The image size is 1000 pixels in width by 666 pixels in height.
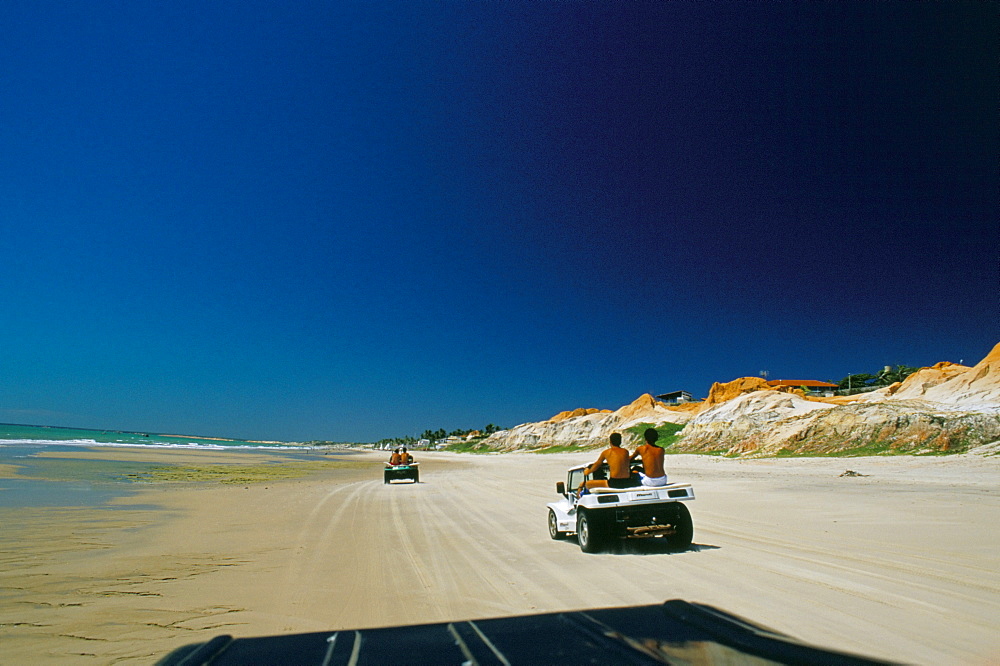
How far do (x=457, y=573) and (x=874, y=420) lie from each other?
38.4 metres

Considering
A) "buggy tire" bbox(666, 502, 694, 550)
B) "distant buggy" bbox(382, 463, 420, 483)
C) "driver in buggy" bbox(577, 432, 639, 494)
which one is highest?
"driver in buggy" bbox(577, 432, 639, 494)

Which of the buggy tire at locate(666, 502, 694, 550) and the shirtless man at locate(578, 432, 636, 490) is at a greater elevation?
the shirtless man at locate(578, 432, 636, 490)

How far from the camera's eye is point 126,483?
22.7 meters

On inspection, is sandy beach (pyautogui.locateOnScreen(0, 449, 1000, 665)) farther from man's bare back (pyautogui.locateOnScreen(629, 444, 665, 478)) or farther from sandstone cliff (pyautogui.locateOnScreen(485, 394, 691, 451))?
sandstone cliff (pyautogui.locateOnScreen(485, 394, 691, 451))

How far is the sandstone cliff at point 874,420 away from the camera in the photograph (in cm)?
3231

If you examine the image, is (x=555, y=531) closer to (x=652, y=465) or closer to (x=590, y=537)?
(x=590, y=537)

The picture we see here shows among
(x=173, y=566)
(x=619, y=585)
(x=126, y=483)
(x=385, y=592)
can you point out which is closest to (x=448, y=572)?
(x=385, y=592)

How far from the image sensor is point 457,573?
7.95 m

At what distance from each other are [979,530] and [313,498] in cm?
1858

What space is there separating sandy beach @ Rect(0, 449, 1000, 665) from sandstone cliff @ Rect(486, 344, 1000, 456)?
20478mm

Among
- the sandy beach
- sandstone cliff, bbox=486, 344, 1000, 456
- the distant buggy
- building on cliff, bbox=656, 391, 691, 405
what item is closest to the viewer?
the sandy beach

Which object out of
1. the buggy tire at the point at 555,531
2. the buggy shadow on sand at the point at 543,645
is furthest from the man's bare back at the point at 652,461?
the buggy shadow on sand at the point at 543,645

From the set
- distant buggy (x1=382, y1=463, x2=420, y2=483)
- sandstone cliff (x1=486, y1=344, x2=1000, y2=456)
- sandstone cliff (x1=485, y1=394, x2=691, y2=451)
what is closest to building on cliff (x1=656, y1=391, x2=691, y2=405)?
sandstone cliff (x1=485, y1=394, x2=691, y2=451)

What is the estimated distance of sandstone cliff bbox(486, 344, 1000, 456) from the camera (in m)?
32.3
